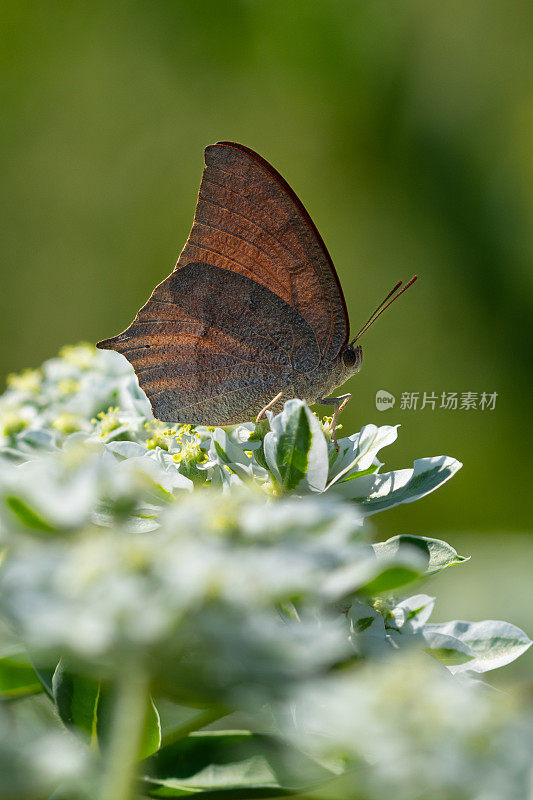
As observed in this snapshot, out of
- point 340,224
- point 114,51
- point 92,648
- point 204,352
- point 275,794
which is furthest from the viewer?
point 114,51

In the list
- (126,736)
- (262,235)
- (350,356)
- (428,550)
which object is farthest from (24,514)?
(350,356)

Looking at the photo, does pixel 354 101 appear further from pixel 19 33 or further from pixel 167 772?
pixel 167 772

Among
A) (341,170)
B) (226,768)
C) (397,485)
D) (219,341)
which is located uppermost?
(341,170)

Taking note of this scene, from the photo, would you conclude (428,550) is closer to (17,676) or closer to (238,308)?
(17,676)

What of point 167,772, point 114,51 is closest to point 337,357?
point 167,772

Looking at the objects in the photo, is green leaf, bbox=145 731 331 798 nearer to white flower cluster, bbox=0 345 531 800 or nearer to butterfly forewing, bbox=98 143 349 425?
white flower cluster, bbox=0 345 531 800
